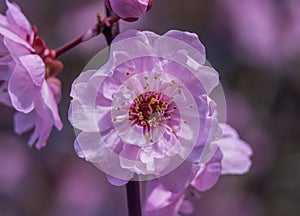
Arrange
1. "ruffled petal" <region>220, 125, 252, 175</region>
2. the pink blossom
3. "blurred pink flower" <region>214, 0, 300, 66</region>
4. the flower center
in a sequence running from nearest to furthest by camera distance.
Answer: the pink blossom → the flower center → "ruffled petal" <region>220, 125, 252, 175</region> → "blurred pink flower" <region>214, 0, 300, 66</region>

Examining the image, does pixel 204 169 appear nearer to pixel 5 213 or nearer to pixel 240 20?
pixel 5 213

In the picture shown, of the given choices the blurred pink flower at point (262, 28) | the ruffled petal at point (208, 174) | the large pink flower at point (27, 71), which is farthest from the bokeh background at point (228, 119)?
the large pink flower at point (27, 71)

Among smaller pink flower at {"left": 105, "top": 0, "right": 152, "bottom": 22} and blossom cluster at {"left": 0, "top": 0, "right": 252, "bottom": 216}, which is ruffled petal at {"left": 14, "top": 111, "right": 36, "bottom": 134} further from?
smaller pink flower at {"left": 105, "top": 0, "right": 152, "bottom": 22}

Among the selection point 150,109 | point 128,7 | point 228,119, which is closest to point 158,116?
point 150,109

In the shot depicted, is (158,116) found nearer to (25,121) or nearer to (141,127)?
(141,127)

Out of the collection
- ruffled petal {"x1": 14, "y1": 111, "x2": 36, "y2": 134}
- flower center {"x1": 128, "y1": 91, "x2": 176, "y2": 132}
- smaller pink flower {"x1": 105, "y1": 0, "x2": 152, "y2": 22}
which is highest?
smaller pink flower {"x1": 105, "y1": 0, "x2": 152, "y2": 22}

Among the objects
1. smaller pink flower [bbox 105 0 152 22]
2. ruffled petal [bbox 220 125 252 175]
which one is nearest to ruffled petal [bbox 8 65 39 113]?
smaller pink flower [bbox 105 0 152 22]

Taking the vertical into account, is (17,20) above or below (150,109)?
above
